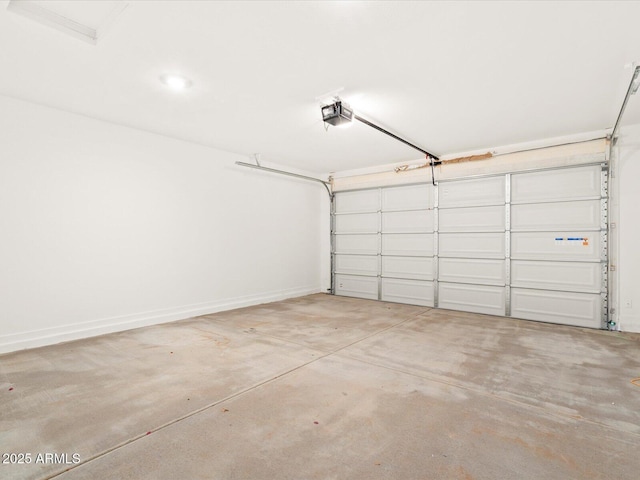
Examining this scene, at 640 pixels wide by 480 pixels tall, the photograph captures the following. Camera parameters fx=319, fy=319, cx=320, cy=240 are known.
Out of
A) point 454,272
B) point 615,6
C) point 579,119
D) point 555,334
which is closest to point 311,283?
point 454,272

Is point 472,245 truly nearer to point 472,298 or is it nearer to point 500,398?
point 472,298

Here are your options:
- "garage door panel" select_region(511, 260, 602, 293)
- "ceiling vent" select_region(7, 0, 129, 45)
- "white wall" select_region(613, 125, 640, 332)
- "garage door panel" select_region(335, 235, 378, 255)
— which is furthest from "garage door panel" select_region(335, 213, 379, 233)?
"ceiling vent" select_region(7, 0, 129, 45)

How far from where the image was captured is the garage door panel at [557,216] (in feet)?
15.2

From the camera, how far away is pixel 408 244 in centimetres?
638

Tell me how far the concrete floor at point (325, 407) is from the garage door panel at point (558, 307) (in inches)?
22.3

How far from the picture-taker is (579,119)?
4.10m

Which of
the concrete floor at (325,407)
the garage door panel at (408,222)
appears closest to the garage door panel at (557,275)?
the concrete floor at (325,407)

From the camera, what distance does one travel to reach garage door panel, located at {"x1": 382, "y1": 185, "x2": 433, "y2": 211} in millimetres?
6145

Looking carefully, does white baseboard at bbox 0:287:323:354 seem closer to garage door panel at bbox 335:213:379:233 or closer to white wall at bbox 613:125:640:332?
garage door panel at bbox 335:213:379:233

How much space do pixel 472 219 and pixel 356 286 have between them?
2.81 meters

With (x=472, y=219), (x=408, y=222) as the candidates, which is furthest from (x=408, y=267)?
(x=472, y=219)

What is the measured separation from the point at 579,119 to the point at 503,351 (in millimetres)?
3122

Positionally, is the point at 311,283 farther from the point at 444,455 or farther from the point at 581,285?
the point at 444,455

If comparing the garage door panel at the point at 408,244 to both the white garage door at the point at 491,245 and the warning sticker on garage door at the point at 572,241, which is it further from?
the warning sticker on garage door at the point at 572,241
